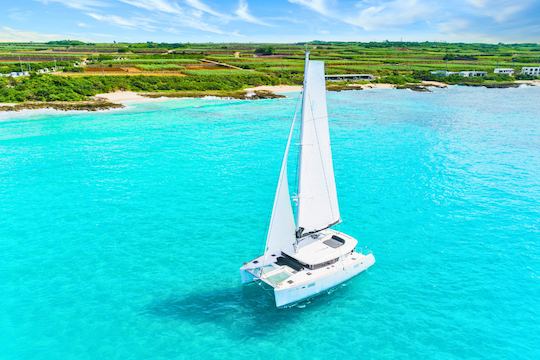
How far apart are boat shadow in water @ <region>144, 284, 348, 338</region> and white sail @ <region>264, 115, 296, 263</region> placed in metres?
3.09

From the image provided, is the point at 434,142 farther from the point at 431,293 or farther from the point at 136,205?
the point at 136,205

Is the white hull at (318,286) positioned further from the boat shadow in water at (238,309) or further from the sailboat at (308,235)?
the boat shadow in water at (238,309)

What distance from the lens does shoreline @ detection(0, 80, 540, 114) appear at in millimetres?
97250

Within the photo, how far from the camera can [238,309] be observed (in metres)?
25.6

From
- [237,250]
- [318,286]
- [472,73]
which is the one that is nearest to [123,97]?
[237,250]

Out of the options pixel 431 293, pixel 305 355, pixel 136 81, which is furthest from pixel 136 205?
pixel 136 81

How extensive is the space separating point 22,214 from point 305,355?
33.6m

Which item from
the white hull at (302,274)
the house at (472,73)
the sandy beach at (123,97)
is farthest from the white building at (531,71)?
the white hull at (302,274)

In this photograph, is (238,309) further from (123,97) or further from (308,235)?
(123,97)

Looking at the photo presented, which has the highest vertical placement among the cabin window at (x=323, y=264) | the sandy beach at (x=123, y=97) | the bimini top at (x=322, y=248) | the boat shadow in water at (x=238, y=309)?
the sandy beach at (x=123, y=97)

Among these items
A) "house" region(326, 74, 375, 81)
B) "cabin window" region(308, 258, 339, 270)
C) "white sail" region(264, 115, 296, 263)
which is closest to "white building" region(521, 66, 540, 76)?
"house" region(326, 74, 375, 81)

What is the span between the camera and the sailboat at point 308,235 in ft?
82.1

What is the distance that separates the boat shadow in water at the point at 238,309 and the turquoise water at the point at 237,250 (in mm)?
118

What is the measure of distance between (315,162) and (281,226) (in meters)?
5.20
